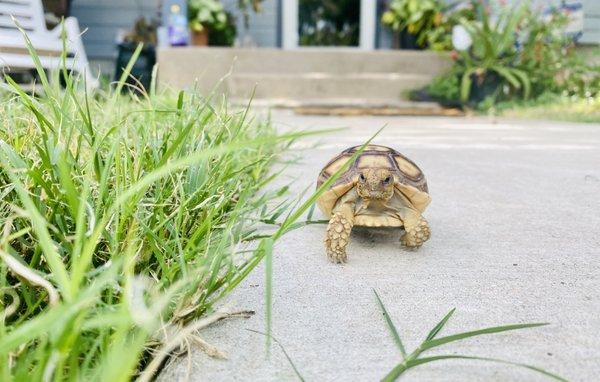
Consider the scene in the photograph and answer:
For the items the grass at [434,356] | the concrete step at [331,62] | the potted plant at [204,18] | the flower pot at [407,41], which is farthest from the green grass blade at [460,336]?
the flower pot at [407,41]

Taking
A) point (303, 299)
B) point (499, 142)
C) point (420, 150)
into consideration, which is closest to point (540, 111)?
point (499, 142)

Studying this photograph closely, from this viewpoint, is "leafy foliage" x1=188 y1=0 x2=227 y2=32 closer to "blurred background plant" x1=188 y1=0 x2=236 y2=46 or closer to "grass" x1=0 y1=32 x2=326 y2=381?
"blurred background plant" x1=188 y1=0 x2=236 y2=46

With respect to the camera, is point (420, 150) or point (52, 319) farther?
point (420, 150)

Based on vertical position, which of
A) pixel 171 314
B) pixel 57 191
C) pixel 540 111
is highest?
pixel 57 191

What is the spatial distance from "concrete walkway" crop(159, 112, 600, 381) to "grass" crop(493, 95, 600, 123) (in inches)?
139

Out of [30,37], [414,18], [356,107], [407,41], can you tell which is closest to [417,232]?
[356,107]

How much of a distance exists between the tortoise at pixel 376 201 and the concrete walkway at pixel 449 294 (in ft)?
0.22

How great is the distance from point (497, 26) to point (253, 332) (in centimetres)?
702

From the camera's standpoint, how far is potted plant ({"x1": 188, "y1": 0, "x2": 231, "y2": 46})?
27.8 feet

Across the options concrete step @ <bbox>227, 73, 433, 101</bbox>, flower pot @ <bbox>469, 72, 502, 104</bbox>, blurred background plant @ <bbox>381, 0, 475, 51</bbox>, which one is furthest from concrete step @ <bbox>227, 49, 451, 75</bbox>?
flower pot @ <bbox>469, 72, 502, 104</bbox>

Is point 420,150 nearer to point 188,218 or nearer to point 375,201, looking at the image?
point 375,201

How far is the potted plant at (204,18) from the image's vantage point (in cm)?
846

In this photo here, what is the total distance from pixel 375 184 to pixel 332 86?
629cm

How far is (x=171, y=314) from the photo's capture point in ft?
3.98
